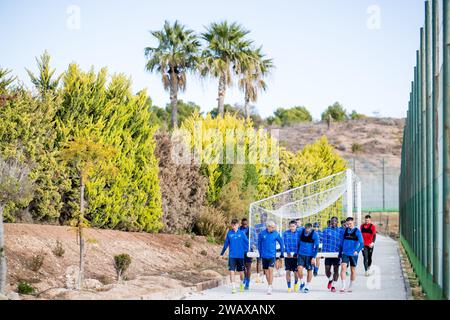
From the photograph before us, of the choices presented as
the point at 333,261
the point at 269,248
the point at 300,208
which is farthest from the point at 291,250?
the point at 300,208

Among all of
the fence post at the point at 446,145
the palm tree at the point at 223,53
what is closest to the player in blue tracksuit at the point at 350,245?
the fence post at the point at 446,145

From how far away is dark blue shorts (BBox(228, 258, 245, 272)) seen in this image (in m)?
23.1

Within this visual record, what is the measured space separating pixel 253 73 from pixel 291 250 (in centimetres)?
3492

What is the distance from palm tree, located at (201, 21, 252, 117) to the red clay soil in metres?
21.5

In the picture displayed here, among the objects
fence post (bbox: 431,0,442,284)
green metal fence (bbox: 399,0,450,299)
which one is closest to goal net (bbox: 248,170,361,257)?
green metal fence (bbox: 399,0,450,299)

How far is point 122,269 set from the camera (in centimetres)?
2284

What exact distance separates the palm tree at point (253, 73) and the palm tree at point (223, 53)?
540 mm

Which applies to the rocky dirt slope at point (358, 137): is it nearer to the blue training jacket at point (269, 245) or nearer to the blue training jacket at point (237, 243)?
the blue training jacket at point (237, 243)

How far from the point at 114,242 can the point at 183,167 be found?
940cm

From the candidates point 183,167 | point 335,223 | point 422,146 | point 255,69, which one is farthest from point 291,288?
point 255,69

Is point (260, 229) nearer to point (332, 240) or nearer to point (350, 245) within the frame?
point (332, 240)
